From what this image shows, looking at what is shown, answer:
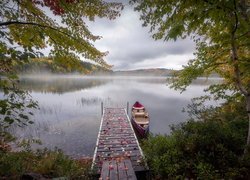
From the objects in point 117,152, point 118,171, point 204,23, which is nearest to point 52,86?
point 117,152

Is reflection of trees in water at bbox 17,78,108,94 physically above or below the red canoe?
below

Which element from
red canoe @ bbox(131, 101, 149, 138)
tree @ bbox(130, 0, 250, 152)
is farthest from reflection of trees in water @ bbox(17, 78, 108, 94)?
tree @ bbox(130, 0, 250, 152)

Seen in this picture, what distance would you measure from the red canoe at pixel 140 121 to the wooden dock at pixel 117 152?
787 mm

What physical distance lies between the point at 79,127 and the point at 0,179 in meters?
14.3

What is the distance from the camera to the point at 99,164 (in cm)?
780

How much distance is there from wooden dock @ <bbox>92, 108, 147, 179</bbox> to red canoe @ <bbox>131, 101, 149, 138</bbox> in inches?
31.0

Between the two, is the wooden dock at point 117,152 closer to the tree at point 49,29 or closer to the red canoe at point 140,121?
the red canoe at point 140,121

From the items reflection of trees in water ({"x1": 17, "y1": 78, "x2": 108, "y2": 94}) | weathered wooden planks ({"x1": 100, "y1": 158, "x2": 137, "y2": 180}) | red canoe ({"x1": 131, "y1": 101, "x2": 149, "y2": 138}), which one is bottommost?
reflection of trees in water ({"x1": 17, "y1": 78, "x2": 108, "y2": 94})

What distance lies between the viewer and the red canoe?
581 inches

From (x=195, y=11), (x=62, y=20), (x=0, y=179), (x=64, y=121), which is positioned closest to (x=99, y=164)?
(x=0, y=179)

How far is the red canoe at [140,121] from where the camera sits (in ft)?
48.4

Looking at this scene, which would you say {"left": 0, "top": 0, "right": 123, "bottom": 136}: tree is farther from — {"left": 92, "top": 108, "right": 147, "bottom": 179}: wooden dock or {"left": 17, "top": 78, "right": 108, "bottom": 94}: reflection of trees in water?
{"left": 17, "top": 78, "right": 108, "bottom": 94}: reflection of trees in water

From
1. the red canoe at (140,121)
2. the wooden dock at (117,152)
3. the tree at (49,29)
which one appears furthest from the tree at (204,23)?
the red canoe at (140,121)

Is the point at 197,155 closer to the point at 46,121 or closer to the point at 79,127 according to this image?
the point at 79,127
